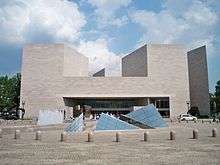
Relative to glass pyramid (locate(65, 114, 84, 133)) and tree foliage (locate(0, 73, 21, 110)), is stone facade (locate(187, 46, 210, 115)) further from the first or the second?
glass pyramid (locate(65, 114, 84, 133))

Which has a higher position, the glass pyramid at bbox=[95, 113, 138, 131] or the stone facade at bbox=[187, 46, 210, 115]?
the stone facade at bbox=[187, 46, 210, 115]

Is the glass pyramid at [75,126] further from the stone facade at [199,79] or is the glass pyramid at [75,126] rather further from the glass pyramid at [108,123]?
the stone facade at [199,79]

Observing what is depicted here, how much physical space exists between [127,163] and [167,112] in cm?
7767

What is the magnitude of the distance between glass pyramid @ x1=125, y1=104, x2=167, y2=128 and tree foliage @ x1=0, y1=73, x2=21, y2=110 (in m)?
53.1

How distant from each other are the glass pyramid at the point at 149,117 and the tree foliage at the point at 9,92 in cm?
5306

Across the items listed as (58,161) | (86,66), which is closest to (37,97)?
(86,66)

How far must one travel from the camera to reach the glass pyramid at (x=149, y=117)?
34.0 metres

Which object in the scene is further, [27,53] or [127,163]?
[27,53]

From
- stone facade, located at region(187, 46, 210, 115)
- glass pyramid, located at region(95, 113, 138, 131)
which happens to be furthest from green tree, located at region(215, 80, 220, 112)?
glass pyramid, located at region(95, 113, 138, 131)

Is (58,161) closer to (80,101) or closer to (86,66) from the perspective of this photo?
(80,101)

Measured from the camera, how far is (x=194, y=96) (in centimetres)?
9412

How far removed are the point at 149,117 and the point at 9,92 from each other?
57790 millimetres

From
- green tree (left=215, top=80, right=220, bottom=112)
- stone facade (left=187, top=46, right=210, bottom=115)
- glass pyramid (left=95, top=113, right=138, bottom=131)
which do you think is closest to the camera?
glass pyramid (left=95, top=113, right=138, bottom=131)

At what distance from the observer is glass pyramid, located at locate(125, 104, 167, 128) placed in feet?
111
